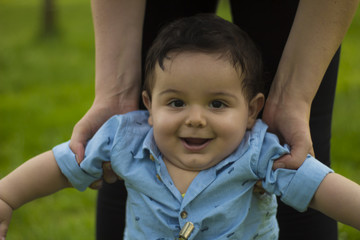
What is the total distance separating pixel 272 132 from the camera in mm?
1569

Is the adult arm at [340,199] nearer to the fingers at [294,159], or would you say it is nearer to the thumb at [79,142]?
the fingers at [294,159]

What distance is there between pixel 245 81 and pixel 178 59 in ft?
0.68

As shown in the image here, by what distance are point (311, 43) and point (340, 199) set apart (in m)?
0.46

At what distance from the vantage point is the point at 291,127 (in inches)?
58.1

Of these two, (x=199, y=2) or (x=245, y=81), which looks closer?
(x=245, y=81)

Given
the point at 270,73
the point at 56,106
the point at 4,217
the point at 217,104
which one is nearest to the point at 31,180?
the point at 4,217

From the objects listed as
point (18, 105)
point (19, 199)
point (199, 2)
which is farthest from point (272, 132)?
point (18, 105)

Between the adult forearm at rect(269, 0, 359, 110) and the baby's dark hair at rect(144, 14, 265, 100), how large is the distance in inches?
4.0

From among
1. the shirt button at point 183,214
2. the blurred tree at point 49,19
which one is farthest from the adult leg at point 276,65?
the blurred tree at point 49,19

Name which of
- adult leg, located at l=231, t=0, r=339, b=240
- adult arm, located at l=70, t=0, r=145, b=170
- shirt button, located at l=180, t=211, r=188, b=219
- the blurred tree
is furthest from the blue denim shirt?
the blurred tree

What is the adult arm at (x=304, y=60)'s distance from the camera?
58.4 inches

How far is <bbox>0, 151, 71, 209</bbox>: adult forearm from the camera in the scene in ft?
5.02

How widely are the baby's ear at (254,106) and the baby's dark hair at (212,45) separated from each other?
0.6 inches

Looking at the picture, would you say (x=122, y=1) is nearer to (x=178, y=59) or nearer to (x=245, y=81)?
(x=178, y=59)
